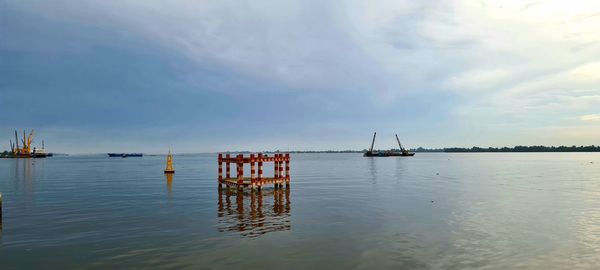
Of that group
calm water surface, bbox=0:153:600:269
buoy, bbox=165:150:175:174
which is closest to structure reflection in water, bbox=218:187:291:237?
calm water surface, bbox=0:153:600:269

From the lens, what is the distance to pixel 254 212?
79.4 ft

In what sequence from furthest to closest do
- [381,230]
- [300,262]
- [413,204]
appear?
1. [413,204]
2. [381,230]
3. [300,262]

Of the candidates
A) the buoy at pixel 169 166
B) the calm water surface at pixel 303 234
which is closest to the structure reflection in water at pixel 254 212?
the calm water surface at pixel 303 234

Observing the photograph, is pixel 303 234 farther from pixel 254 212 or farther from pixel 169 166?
pixel 169 166

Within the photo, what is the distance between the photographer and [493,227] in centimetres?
1897

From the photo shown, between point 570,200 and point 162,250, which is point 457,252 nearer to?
point 162,250

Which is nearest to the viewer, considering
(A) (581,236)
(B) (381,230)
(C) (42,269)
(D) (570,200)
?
(C) (42,269)

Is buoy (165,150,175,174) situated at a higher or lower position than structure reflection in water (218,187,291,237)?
higher

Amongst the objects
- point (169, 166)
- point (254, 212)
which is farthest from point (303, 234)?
point (169, 166)

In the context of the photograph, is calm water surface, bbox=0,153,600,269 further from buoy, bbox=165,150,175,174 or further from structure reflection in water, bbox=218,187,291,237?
buoy, bbox=165,150,175,174

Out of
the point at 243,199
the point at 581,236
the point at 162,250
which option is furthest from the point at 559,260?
the point at 243,199

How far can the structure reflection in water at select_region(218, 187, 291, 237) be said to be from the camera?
1892 cm

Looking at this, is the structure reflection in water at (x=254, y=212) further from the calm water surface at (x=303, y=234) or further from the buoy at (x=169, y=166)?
the buoy at (x=169, y=166)

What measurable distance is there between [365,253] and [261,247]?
387cm
